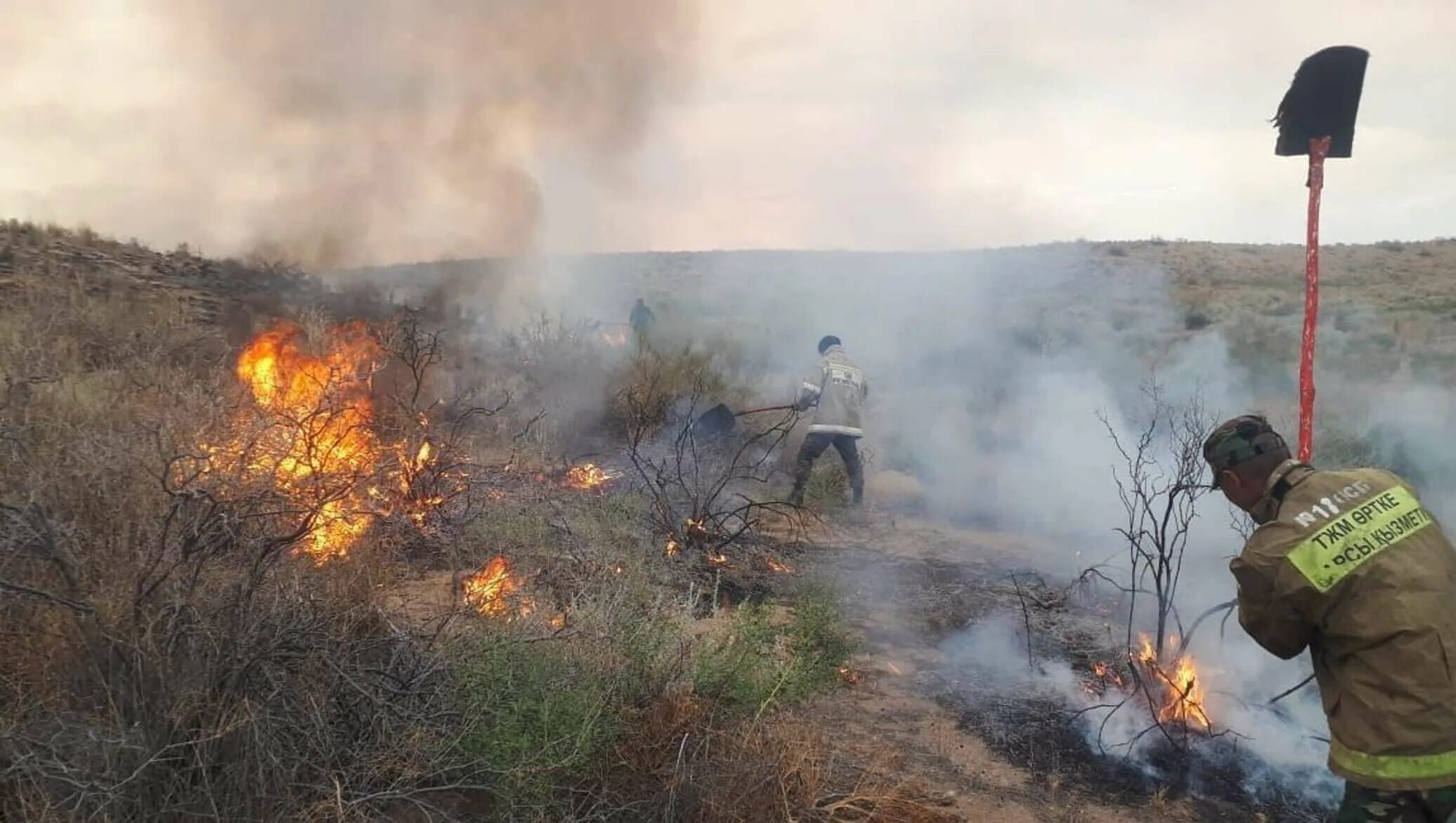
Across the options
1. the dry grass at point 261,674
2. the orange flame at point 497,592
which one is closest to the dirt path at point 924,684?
the dry grass at point 261,674

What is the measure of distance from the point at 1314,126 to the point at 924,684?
151 inches

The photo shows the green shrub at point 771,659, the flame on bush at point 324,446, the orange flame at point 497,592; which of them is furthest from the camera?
the orange flame at point 497,592

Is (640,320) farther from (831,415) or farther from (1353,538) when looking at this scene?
(1353,538)

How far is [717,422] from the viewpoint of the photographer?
904 centimetres

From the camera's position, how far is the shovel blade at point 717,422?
8.83 metres

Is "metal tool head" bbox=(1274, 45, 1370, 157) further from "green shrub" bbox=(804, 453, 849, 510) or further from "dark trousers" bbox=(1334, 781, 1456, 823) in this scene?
"green shrub" bbox=(804, 453, 849, 510)

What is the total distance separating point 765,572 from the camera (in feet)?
21.2

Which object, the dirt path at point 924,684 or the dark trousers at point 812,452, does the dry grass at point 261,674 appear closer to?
the dirt path at point 924,684

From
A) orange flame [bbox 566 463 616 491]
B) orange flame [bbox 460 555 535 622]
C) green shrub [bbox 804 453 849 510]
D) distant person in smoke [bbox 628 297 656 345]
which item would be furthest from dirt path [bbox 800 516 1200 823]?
distant person in smoke [bbox 628 297 656 345]

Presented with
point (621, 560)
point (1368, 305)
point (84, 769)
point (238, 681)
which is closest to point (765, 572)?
point (621, 560)

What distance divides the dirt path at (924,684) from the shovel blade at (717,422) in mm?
1642

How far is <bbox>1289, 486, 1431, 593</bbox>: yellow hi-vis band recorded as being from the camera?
87.2 inches

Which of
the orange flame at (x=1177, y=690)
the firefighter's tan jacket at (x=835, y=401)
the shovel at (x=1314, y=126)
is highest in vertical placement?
the shovel at (x=1314, y=126)

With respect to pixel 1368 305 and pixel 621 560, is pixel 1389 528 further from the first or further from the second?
pixel 1368 305
